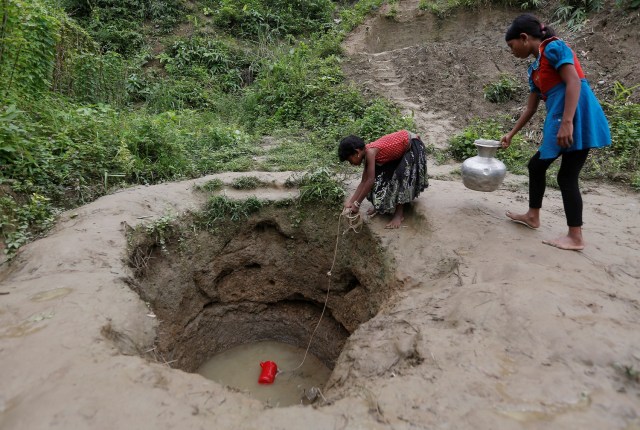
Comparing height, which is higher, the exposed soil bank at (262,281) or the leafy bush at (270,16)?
the leafy bush at (270,16)

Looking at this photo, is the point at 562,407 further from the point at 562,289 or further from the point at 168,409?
the point at 168,409

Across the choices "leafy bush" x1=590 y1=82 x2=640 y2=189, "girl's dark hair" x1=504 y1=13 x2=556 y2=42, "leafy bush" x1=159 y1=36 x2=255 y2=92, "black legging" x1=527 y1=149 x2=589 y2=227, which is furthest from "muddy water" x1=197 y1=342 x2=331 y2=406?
"leafy bush" x1=159 y1=36 x2=255 y2=92

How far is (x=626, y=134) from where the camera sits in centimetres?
548

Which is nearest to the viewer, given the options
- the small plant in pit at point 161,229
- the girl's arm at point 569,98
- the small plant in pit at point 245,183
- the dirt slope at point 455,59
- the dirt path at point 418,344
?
the dirt path at point 418,344

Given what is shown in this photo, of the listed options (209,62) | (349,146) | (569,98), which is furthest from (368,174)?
(209,62)

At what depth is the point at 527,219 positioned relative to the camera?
354 centimetres

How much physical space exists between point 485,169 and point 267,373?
2.78 m

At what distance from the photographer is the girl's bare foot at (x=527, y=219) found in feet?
11.5

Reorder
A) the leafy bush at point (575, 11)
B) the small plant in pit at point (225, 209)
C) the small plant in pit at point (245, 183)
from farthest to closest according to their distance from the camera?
the leafy bush at point (575, 11) < the small plant in pit at point (245, 183) < the small plant in pit at point (225, 209)

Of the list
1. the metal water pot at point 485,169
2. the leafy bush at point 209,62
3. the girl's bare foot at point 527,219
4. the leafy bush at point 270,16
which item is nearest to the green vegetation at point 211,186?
the metal water pot at point 485,169

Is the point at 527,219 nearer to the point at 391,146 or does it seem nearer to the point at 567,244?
the point at 567,244

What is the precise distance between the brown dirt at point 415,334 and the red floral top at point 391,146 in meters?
0.60

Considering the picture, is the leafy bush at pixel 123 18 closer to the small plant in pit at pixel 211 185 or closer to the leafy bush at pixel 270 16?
the leafy bush at pixel 270 16

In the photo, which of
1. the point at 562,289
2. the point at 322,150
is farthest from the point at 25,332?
the point at 322,150
